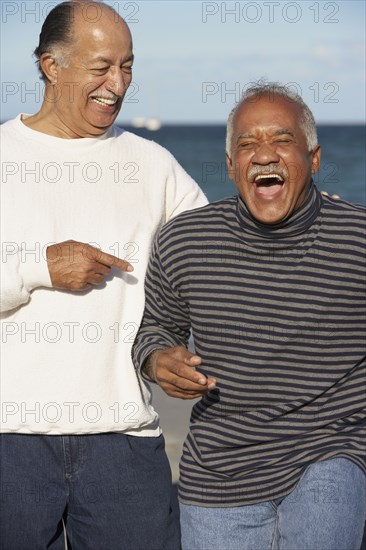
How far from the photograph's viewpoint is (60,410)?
407 centimetres

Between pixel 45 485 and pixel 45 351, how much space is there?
0.45 meters

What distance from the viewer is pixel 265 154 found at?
376 cm

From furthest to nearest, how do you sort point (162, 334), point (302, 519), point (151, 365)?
point (162, 334)
point (151, 365)
point (302, 519)

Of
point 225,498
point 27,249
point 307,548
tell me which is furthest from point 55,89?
point 307,548

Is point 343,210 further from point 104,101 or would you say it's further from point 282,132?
point 104,101

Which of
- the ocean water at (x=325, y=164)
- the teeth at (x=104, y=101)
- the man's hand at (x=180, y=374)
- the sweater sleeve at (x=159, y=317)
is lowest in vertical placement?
the man's hand at (x=180, y=374)

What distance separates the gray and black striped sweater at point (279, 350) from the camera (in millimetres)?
3754

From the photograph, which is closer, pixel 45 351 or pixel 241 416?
pixel 241 416

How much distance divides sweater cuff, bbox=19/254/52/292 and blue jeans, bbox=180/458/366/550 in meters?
0.88

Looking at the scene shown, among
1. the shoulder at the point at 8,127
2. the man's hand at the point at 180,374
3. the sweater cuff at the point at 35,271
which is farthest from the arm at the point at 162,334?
the shoulder at the point at 8,127

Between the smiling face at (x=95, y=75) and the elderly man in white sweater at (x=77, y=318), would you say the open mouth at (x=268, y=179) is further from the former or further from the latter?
the smiling face at (x=95, y=75)

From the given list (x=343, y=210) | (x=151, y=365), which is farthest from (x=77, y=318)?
(x=343, y=210)

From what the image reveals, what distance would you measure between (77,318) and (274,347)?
2.30ft

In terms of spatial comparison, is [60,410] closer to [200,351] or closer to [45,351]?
[45,351]
